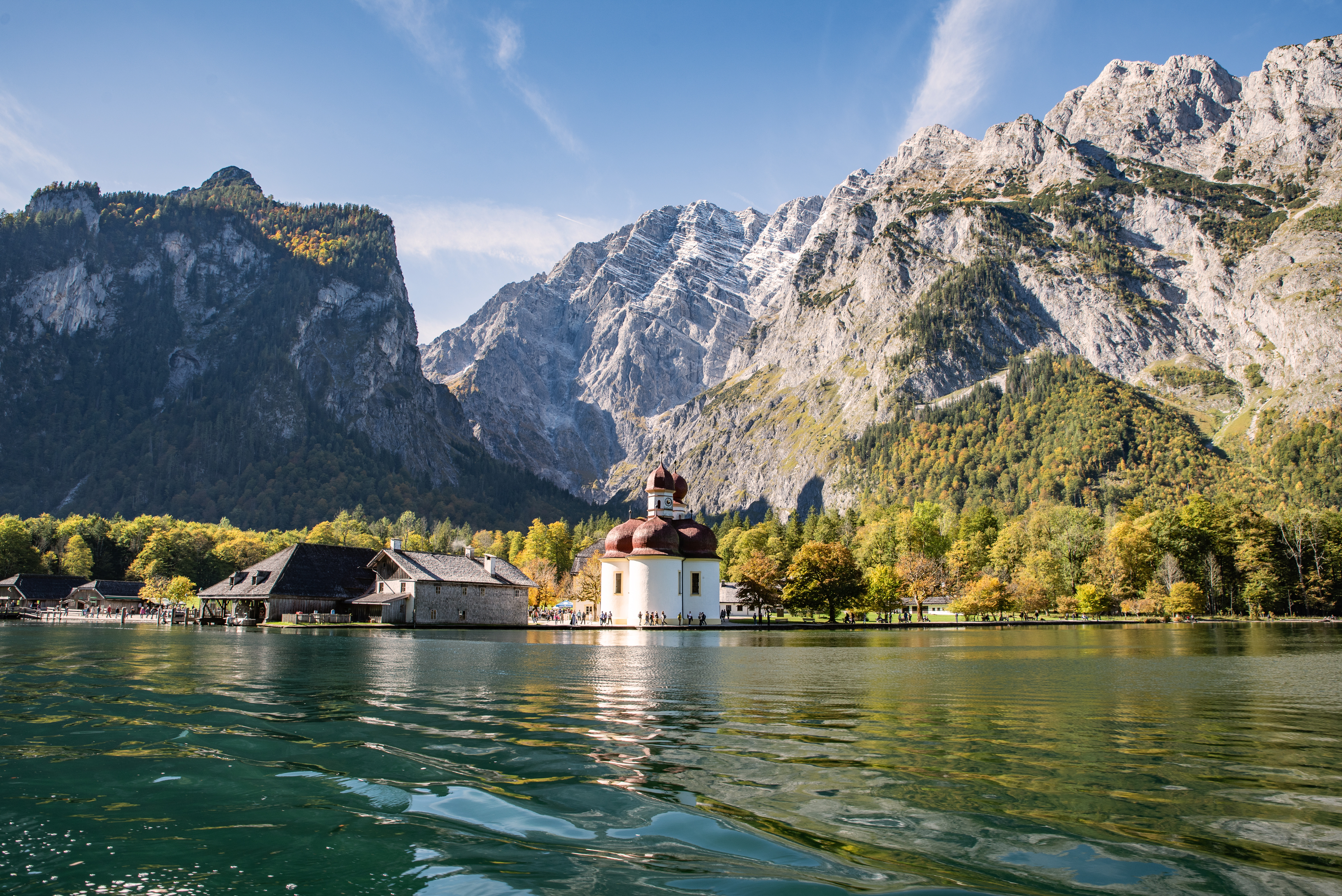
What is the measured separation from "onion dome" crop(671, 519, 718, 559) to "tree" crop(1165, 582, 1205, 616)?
55510 millimetres

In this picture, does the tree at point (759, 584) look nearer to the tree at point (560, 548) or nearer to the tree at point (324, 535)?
the tree at point (560, 548)

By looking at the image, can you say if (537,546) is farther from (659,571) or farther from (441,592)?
(659,571)

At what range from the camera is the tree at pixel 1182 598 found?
317ft

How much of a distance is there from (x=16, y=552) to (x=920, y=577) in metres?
135

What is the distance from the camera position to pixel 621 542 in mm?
87125

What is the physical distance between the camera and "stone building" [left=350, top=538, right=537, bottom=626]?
8250 centimetres

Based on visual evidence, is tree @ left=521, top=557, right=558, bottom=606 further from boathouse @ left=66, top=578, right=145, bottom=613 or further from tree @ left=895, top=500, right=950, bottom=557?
boathouse @ left=66, top=578, right=145, bottom=613

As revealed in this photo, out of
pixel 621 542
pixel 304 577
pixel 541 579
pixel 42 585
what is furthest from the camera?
pixel 541 579

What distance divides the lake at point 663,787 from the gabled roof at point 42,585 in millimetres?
118132

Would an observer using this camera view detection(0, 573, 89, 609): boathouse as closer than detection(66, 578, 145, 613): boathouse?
Yes

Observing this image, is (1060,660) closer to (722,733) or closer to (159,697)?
(722,733)

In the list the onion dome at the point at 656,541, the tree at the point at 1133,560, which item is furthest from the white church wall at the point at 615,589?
the tree at the point at 1133,560

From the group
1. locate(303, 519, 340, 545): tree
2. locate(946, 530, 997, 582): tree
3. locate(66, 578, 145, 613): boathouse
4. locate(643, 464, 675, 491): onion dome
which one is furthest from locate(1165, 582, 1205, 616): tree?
locate(66, 578, 145, 613): boathouse

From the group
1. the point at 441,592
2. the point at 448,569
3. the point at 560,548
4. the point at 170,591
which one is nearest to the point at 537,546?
the point at 560,548
